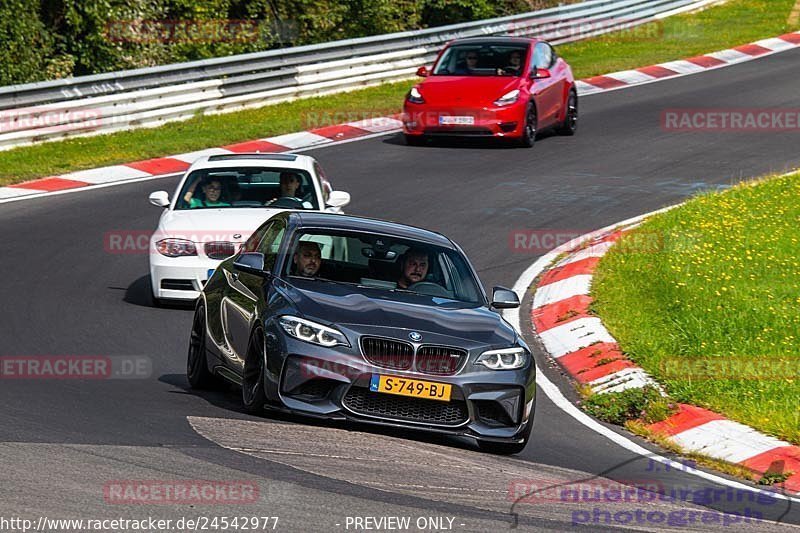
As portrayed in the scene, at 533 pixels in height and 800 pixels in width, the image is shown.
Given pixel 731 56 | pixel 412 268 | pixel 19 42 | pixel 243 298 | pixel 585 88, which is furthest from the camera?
pixel 731 56

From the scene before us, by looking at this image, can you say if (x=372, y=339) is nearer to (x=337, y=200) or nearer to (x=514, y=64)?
(x=337, y=200)

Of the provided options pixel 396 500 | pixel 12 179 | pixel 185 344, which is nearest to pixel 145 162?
pixel 12 179

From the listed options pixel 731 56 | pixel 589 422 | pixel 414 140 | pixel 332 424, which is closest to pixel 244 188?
pixel 589 422

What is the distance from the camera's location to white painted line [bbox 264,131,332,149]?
74.3 feet

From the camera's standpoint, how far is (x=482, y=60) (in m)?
23.2

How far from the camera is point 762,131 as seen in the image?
80.1 feet

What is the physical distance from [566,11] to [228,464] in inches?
1098

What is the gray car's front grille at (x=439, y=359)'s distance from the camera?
884 cm

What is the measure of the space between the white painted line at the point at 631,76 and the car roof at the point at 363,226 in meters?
19.2

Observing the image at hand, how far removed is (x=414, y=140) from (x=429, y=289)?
13.3 m

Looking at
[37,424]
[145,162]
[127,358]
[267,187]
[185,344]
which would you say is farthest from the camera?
[145,162]

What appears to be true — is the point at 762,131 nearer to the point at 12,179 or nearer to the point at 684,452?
the point at 12,179

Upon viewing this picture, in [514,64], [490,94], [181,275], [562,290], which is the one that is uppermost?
[514,64]

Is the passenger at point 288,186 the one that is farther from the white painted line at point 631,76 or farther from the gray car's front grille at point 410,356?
the white painted line at point 631,76
